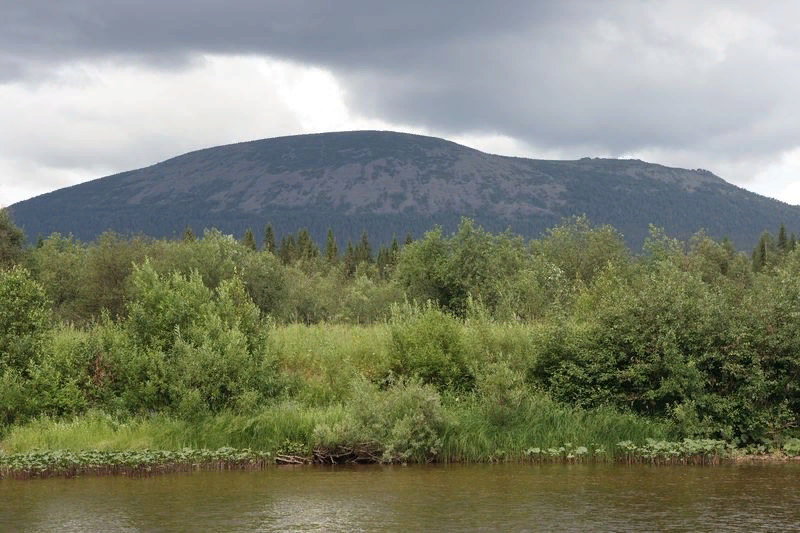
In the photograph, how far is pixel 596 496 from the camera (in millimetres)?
23297

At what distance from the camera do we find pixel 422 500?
902 inches

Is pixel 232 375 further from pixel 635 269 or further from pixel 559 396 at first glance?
pixel 635 269

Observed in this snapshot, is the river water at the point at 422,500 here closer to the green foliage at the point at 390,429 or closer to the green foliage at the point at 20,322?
the green foliage at the point at 390,429

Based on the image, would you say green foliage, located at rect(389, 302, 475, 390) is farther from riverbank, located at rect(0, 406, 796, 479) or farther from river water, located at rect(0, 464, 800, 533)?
river water, located at rect(0, 464, 800, 533)

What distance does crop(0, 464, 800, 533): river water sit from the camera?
65.1 feet

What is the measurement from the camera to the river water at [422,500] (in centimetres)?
1984

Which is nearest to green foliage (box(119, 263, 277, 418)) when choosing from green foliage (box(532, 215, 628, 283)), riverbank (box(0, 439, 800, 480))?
riverbank (box(0, 439, 800, 480))

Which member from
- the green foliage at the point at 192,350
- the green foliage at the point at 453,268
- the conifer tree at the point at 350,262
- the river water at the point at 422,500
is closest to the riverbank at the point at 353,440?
the green foliage at the point at 192,350

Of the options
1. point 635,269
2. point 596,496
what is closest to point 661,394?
point 596,496

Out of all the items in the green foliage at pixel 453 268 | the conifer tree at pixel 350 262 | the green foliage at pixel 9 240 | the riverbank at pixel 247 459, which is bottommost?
the riverbank at pixel 247 459

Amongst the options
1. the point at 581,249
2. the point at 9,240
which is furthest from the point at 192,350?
the point at 581,249

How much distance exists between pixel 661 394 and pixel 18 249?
63131 mm

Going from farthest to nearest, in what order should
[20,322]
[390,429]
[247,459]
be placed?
1. [20,322]
2. [390,429]
3. [247,459]

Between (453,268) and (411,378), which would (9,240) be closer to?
(453,268)
